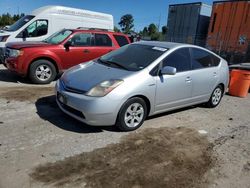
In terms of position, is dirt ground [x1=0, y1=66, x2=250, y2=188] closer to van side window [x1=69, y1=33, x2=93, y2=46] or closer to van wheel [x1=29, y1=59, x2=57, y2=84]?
van wheel [x1=29, y1=59, x2=57, y2=84]

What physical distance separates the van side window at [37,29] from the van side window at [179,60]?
6.94 m

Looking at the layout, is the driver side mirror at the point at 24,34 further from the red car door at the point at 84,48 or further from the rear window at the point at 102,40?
the rear window at the point at 102,40

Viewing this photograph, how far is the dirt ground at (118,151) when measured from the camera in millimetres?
3531

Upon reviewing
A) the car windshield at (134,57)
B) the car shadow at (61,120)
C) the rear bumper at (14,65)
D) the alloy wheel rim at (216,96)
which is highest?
the car windshield at (134,57)

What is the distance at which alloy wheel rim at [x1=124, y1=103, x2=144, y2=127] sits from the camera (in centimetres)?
491

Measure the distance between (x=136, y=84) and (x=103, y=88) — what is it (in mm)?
585

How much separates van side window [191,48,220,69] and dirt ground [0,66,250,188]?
44.8 inches

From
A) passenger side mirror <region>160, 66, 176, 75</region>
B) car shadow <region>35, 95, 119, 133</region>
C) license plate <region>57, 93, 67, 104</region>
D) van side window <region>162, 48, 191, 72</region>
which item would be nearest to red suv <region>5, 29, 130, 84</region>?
car shadow <region>35, 95, 119, 133</region>

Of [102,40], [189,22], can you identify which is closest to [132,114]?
[102,40]

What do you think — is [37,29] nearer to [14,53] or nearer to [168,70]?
[14,53]

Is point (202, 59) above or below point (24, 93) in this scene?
above

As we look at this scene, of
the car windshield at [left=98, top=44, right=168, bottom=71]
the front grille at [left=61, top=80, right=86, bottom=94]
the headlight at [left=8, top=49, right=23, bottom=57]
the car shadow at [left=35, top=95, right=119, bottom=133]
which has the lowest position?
the car shadow at [left=35, top=95, right=119, bottom=133]

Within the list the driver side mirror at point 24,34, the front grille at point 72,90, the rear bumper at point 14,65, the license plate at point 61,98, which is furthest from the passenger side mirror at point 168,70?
the driver side mirror at point 24,34

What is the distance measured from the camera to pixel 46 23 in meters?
11.4
